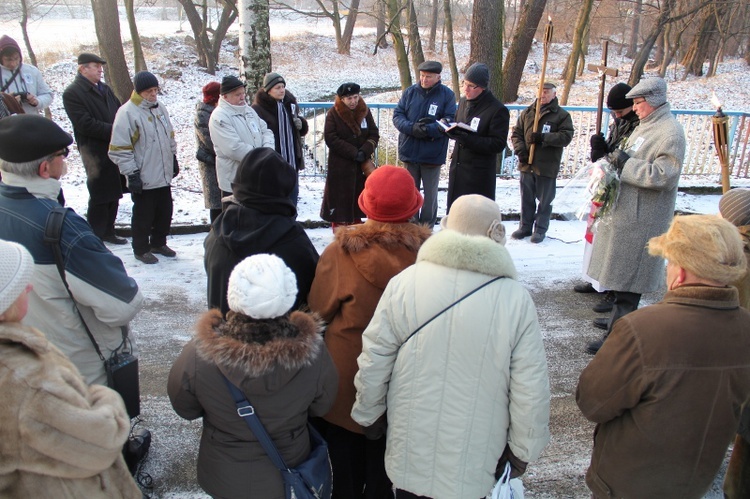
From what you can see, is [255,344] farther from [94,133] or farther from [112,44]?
[112,44]

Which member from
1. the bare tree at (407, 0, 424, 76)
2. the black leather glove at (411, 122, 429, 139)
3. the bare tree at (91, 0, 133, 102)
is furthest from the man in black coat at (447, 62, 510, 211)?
the bare tree at (407, 0, 424, 76)

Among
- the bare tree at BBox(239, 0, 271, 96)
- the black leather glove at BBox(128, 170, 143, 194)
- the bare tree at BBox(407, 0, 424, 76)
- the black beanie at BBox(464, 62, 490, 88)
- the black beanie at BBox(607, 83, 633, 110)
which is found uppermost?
the bare tree at BBox(407, 0, 424, 76)

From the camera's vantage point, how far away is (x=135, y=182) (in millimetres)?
5430

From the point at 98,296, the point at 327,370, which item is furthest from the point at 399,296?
the point at 98,296

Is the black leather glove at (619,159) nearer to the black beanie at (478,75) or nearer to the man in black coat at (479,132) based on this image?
the man in black coat at (479,132)

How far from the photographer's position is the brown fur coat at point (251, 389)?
1940 millimetres

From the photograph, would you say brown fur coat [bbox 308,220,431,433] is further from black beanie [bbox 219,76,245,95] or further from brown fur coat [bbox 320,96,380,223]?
brown fur coat [bbox 320,96,380,223]

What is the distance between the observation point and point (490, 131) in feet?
19.4

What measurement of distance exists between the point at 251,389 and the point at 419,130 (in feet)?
15.4

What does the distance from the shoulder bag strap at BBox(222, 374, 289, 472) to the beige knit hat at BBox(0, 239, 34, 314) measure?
72cm

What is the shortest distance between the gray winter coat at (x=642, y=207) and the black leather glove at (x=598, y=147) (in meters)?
0.36

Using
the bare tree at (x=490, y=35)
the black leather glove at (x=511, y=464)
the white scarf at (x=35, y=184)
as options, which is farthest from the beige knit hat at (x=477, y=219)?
the bare tree at (x=490, y=35)

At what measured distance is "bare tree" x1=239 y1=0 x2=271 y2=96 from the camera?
651cm

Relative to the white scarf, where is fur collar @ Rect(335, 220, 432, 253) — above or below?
below
